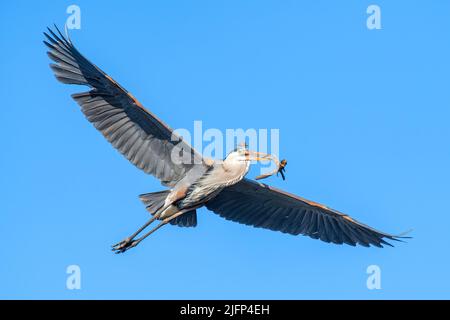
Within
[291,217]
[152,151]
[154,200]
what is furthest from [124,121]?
[291,217]

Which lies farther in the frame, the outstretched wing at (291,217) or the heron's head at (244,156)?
the outstretched wing at (291,217)

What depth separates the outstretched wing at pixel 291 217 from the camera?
1752 cm

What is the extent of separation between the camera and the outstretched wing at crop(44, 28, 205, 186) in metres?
16.0

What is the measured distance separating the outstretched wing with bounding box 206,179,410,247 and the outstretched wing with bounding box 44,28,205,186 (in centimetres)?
135

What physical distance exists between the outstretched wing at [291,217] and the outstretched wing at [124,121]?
135 centimetres

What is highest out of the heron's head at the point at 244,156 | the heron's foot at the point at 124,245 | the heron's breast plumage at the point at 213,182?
the heron's head at the point at 244,156

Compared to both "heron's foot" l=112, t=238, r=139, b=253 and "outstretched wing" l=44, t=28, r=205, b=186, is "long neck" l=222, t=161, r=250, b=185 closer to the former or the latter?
"outstretched wing" l=44, t=28, r=205, b=186

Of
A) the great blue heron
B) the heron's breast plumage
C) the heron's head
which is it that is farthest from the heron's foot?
the heron's head

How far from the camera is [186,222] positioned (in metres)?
16.7

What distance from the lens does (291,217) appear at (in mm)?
17812

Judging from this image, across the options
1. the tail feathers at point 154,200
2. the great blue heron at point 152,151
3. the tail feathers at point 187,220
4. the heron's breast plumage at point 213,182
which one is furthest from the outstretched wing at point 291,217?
the tail feathers at point 154,200

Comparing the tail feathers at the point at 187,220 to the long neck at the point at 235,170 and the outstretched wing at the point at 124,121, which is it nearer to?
the outstretched wing at the point at 124,121
